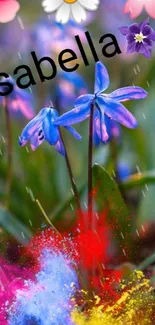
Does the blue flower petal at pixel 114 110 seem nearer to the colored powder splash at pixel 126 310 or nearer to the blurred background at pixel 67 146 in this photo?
the blurred background at pixel 67 146

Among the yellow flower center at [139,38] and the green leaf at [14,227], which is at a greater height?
the yellow flower center at [139,38]

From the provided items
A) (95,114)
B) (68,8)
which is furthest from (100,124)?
(68,8)

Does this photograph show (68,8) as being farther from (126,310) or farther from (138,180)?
(126,310)

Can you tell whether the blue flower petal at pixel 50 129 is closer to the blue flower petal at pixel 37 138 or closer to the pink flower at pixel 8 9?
the blue flower petal at pixel 37 138

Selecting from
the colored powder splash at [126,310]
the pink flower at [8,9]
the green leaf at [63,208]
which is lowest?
the colored powder splash at [126,310]

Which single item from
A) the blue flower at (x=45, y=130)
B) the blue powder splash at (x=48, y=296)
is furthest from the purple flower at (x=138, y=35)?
the blue powder splash at (x=48, y=296)

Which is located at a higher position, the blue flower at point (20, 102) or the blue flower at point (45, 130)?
the blue flower at point (20, 102)

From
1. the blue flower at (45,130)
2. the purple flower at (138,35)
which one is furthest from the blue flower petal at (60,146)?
the purple flower at (138,35)
